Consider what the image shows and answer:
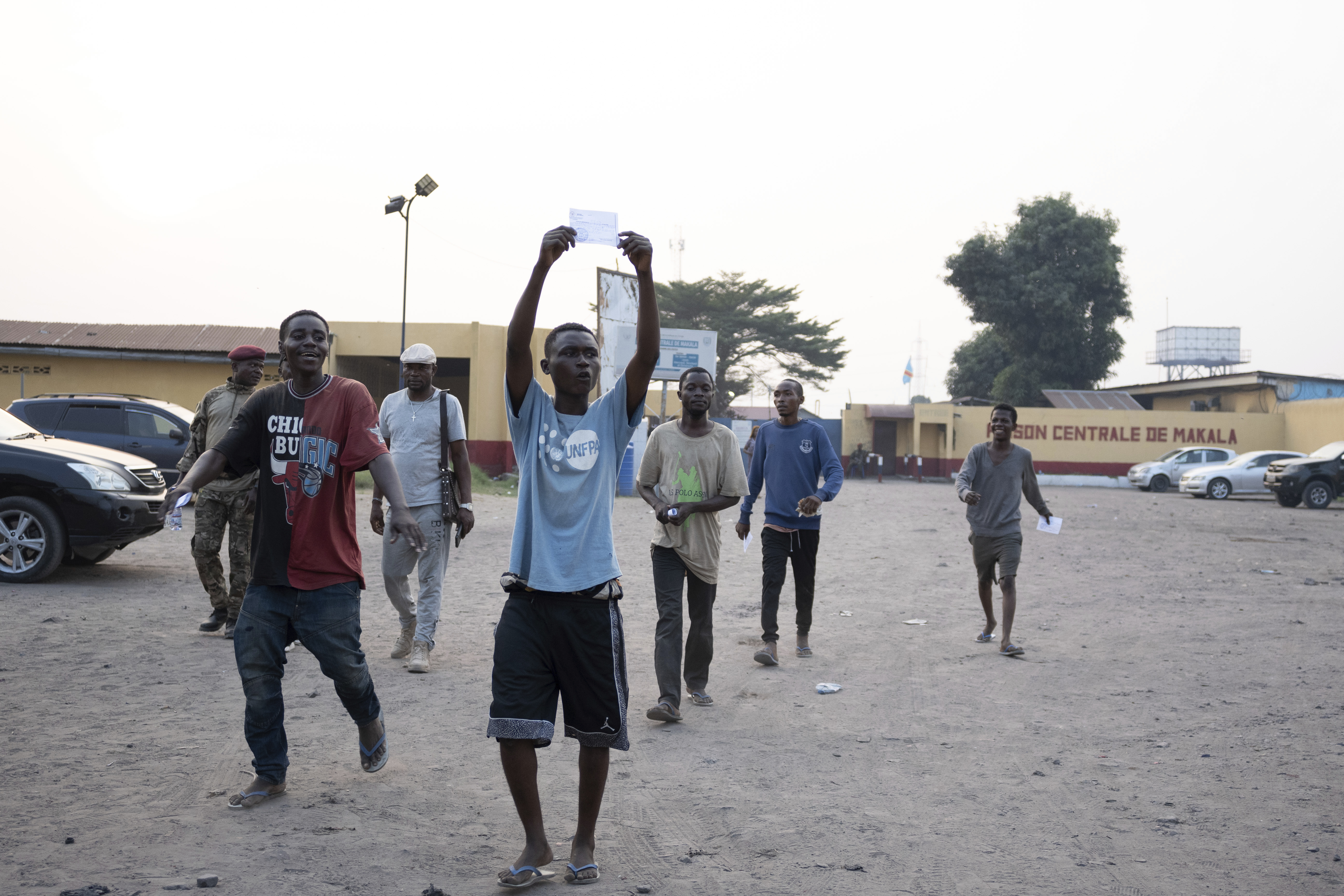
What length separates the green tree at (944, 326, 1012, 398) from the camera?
54344 millimetres

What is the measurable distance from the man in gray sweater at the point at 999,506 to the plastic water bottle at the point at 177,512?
5276 millimetres

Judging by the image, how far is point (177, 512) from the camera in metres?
4.04

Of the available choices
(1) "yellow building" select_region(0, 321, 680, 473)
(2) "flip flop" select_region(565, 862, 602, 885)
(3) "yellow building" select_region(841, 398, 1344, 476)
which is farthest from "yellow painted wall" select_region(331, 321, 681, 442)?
(2) "flip flop" select_region(565, 862, 602, 885)

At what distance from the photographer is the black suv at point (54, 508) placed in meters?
9.16

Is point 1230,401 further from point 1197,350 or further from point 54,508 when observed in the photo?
point 54,508

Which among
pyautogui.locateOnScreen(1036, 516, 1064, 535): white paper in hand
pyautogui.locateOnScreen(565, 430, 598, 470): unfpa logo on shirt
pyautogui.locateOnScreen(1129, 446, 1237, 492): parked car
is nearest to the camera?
pyautogui.locateOnScreen(565, 430, 598, 470): unfpa logo on shirt

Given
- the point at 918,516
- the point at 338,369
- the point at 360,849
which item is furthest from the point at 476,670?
the point at 338,369

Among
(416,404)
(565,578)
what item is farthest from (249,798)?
(416,404)

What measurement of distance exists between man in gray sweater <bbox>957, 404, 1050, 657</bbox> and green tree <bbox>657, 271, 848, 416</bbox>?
41.5 meters

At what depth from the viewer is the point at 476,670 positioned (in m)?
6.45

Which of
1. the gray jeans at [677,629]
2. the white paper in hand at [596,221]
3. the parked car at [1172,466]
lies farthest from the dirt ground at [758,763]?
the parked car at [1172,466]

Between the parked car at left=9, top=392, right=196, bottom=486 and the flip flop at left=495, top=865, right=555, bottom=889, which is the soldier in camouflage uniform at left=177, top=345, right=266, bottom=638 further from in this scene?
the parked car at left=9, top=392, right=196, bottom=486

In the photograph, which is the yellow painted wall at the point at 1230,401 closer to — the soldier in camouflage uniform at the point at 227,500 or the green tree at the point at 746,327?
the green tree at the point at 746,327

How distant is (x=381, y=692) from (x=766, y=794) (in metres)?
2.57
